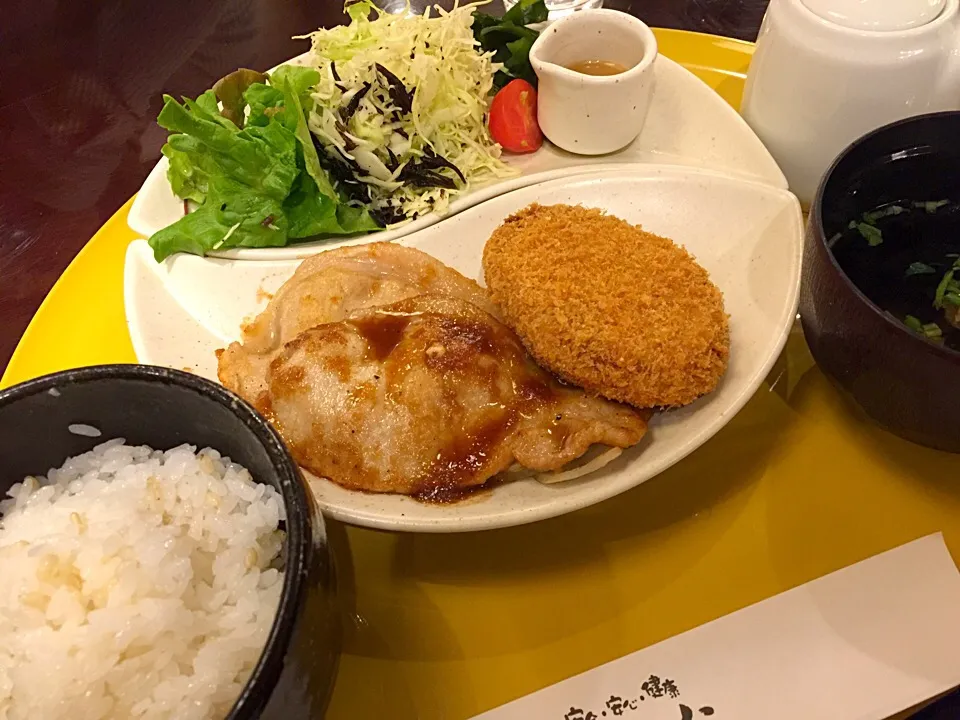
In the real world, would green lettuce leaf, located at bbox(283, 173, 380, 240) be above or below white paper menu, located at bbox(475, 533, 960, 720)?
above

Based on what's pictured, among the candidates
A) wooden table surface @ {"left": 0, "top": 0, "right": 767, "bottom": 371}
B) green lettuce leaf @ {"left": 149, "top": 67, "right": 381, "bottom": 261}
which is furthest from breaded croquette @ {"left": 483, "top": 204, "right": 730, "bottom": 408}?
wooden table surface @ {"left": 0, "top": 0, "right": 767, "bottom": 371}

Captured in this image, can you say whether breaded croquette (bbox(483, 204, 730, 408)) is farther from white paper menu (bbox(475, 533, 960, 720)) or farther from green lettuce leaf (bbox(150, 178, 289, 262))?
green lettuce leaf (bbox(150, 178, 289, 262))

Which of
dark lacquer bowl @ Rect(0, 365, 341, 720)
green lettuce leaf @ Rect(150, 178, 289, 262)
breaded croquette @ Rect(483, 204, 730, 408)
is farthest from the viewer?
green lettuce leaf @ Rect(150, 178, 289, 262)

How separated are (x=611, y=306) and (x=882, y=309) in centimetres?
53

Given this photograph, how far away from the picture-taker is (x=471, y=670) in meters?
1.44

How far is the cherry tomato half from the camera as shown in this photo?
2.29m

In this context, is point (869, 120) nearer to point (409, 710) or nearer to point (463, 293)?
point (463, 293)

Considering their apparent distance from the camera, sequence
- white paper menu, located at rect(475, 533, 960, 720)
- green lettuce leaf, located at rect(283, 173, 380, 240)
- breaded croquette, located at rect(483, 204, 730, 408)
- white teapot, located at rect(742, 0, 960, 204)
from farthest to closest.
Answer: green lettuce leaf, located at rect(283, 173, 380, 240)
white teapot, located at rect(742, 0, 960, 204)
breaded croquette, located at rect(483, 204, 730, 408)
white paper menu, located at rect(475, 533, 960, 720)

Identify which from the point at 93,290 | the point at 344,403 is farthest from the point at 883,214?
the point at 93,290

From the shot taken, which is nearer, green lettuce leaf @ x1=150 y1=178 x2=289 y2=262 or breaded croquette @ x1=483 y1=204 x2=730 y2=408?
breaded croquette @ x1=483 y1=204 x2=730 y2=408

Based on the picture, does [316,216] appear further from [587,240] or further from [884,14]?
[884,14]

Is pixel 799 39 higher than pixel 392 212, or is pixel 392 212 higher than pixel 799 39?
pixel 799 39

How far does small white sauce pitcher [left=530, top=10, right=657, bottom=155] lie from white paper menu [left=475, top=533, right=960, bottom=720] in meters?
1.34

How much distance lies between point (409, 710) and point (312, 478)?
1.59 feet
